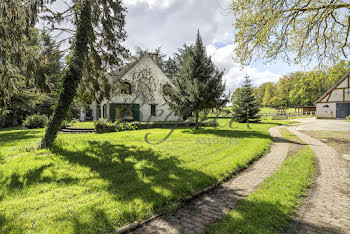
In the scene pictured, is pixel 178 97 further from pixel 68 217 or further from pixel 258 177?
pixel 68 217

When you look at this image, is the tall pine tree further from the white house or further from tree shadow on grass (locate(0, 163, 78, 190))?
tree shadow on grass (locate(0, 163, 78, 190))

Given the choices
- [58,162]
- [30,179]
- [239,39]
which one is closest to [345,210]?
[30,179]

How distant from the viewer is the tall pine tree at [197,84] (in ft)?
46.2

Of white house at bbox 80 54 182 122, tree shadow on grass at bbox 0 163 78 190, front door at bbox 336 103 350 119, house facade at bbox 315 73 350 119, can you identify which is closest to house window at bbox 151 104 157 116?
white house at bbox 80 54 182 122

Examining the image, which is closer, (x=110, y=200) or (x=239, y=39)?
(x=110, y=200)

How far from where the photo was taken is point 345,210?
3.61 m

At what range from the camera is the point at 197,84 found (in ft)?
45.6

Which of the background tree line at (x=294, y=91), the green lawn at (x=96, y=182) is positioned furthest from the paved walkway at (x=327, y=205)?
the background tree line at (x=294, y=91)

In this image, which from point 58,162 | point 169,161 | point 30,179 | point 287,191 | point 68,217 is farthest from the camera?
point 169,161

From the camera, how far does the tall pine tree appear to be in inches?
555

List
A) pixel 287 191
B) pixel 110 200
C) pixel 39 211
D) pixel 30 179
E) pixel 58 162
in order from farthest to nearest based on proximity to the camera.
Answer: pixel 58 162, pixel 30 179, pixel 287 191, pixel 110 200, pixel 39 211

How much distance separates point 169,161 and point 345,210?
4.70 metres

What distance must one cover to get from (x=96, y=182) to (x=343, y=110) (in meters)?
39.6

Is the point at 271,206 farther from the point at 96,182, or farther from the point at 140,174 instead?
the point at 96,182
